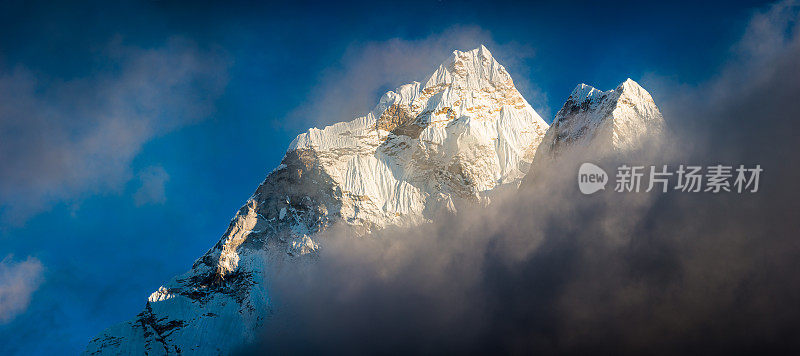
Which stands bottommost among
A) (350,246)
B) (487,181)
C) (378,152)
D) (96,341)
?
(96,341)

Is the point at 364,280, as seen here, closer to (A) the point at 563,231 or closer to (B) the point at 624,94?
(A) the point at 563,231

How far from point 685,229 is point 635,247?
7651 mm

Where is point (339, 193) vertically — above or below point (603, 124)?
above

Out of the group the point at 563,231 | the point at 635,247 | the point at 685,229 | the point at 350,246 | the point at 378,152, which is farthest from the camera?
the point at 378,152

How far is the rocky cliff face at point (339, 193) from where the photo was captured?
122 metres

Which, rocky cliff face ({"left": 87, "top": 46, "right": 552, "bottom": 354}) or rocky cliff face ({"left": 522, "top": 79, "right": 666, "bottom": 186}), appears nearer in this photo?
rocky cliff face ({"left": 522, "top": 79, "right": 666, "bottom": 186})

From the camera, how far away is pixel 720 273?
61438 mm

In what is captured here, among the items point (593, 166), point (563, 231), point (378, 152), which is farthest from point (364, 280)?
point (593, 166)

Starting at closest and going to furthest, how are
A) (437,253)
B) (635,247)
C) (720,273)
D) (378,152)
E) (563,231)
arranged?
(720,273) → (635,247) → (563,231) → (437,253) → (378,152)

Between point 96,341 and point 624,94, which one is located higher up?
point 624,94

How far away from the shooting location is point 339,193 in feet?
418

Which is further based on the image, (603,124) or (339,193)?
(339,193)

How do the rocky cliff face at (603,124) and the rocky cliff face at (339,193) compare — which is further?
the rocky cliff face at (339,193)

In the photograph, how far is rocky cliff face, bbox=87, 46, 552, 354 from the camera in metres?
122
